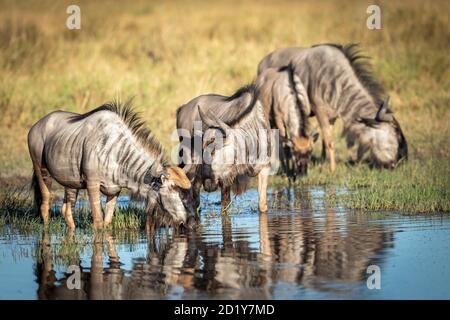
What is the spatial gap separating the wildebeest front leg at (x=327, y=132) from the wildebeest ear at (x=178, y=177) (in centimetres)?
548

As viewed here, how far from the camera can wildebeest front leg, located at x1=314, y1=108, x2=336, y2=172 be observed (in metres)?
14.3

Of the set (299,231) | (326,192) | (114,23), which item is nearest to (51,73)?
(114,23)

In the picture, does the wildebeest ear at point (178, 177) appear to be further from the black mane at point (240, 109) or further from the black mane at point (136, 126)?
the black mane at point (240, 109)

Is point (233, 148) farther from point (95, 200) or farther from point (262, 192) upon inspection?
point (95, 200)

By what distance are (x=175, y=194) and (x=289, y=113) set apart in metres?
4.68

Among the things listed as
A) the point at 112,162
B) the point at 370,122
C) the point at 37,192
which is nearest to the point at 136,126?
the point at 112,162

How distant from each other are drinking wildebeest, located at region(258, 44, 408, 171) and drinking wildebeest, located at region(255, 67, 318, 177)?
2.33 ft

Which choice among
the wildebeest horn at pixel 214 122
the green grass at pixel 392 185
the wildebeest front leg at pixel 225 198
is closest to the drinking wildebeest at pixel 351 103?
the green grass at pixel 392 185

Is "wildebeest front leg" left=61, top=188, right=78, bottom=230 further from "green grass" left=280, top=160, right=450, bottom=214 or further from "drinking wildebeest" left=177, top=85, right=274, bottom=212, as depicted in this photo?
"green grass" left=280, top=160, right=450, bottom=214

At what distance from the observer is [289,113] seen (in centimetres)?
1340

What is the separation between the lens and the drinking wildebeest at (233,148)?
10.3 m

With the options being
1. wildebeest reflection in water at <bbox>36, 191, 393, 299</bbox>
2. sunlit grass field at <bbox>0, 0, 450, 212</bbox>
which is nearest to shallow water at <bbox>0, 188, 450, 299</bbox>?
wildebeest reflection in water at <bbox>36, 191, 393, 299</bbox>

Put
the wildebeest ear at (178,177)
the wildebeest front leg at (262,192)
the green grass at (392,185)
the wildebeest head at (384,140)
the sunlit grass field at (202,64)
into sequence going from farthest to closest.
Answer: the sunlit grass field at (202,64) → the wildebeest head at (384,140) → the wildebeest front leg at (262,192) → the green grass at (392,185) → the wildebeest ear at (178,177)
